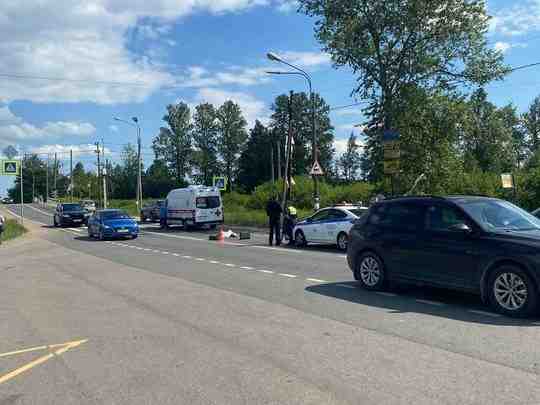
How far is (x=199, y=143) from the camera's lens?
355 feet

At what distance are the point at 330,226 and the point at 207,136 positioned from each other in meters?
91.3

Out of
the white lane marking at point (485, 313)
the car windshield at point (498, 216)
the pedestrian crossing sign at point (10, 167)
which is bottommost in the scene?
the white lane marking at point (485, 313)

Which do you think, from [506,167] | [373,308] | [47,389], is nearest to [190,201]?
[373,308]

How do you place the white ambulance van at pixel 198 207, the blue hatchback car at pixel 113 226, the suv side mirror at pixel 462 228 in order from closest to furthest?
the suv side mirror at pixel 462 228, the blue hatchback car at pixel 113 226, the white ambulance van at pixel 198 207

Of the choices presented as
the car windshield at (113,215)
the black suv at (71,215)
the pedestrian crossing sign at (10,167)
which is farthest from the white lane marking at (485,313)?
the black suv at (71,215)

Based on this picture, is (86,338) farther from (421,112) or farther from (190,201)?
(190,201)

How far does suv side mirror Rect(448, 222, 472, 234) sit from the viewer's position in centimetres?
829

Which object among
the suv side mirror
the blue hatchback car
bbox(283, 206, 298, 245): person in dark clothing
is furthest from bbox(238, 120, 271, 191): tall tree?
the suv side mirror

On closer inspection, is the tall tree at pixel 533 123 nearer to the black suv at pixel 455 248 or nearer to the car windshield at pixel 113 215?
the car windshield at pixel 113 215

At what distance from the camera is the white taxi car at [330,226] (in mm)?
18656

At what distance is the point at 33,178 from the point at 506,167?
112874mm

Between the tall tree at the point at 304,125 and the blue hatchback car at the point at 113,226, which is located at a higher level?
the tall tree at the point at 304,125

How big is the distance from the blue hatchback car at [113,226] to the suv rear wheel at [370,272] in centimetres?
1880

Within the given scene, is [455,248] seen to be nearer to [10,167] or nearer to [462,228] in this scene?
[462,228]
